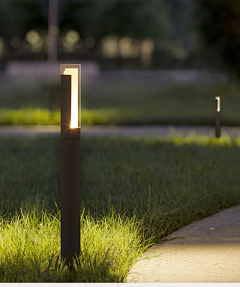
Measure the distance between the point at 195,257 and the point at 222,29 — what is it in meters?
16.5

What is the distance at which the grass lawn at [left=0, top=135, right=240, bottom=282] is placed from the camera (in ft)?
13.3

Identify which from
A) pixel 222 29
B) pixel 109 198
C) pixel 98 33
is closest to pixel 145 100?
pixel 98 33

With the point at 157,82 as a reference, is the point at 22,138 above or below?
below

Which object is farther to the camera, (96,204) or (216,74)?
(216,74)

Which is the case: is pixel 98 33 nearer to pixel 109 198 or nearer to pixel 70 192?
pixel 109 198

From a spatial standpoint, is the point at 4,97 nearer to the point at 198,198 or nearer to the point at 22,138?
the point at 22,138

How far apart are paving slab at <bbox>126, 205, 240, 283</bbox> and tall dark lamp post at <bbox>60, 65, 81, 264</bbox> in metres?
0.57

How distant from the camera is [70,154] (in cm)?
382

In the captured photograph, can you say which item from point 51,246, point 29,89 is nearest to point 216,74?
point 29,89

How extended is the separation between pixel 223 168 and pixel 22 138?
6.55 meters

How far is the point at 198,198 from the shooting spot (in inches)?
257

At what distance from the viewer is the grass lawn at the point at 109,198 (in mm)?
4043

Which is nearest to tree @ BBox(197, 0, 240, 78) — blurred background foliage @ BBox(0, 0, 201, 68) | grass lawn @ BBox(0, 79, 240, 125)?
grass lawn @ BBox(0, 79, 240, 125)

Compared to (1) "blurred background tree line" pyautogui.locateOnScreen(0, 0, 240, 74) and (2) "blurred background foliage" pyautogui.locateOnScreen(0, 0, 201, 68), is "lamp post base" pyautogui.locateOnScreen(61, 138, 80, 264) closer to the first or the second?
(1) "blurred background tree line" pyautogui.locateOnScreen(0, 0, 240, 74)
